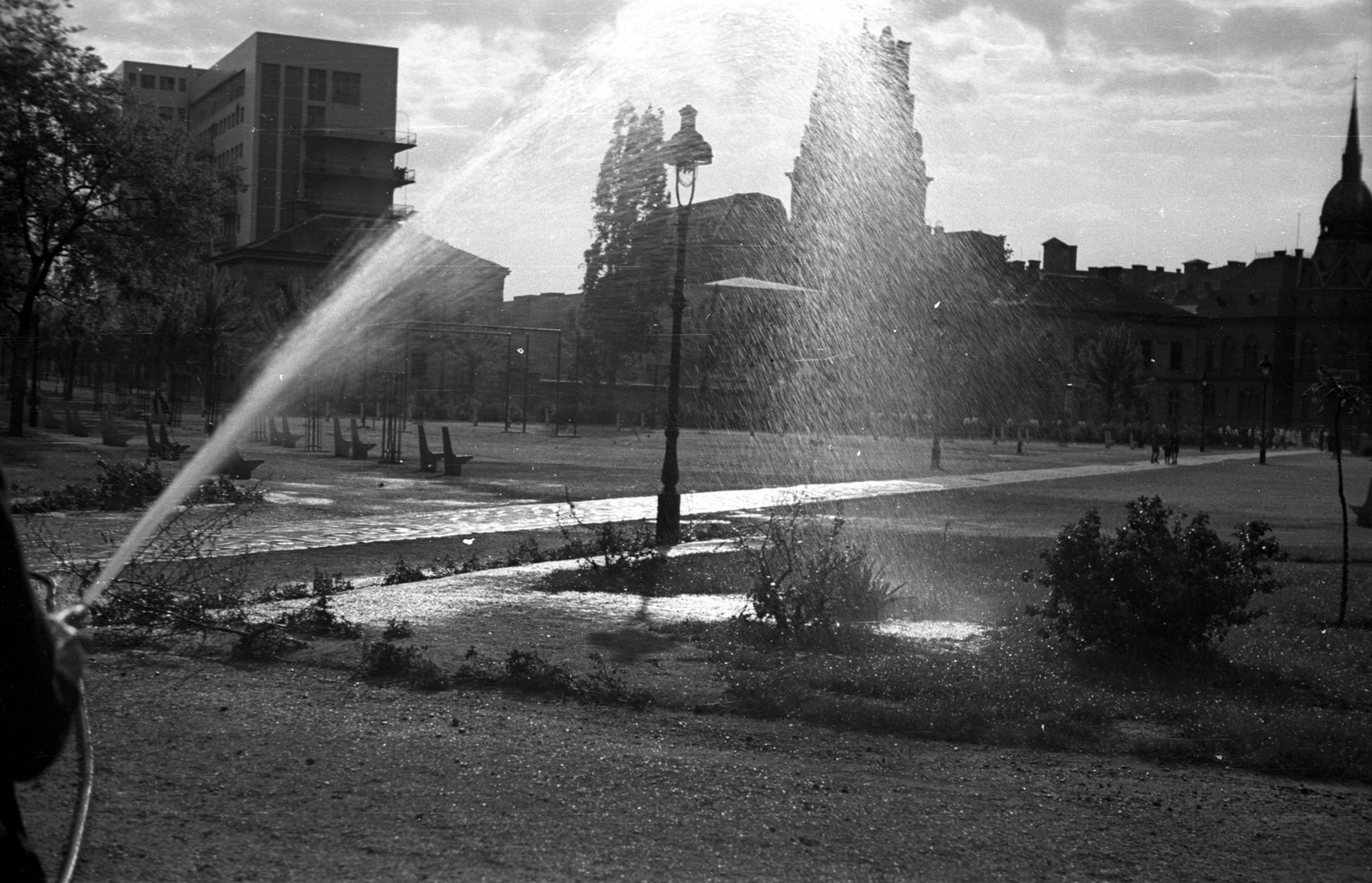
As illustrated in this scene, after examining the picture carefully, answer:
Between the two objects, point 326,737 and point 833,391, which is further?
point 833,391

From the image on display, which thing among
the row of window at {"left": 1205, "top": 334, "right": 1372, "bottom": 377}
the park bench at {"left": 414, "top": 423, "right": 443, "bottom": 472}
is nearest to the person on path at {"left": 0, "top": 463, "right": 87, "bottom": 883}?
the park bench at {"left": 414, "top": 423, "right": 443, "bottom": 472}

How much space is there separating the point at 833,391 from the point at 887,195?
64.3 ft

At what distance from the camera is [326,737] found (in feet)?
20.1

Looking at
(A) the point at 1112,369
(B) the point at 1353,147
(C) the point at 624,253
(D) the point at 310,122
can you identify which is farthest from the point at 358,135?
(B) the point at 1353,147

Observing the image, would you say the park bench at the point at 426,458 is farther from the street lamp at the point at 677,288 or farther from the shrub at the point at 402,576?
the shrub at the point at 402,576

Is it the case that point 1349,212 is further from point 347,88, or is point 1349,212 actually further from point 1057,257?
point 1057,257

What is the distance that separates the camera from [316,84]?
81.6 m

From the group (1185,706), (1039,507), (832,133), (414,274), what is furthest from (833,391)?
(1185,706)

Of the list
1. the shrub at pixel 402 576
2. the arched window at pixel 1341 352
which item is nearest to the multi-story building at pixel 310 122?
the arched window at pixel 1341 352

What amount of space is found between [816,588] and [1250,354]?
10227 centimetres

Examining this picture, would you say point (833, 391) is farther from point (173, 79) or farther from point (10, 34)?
point (173, 79)

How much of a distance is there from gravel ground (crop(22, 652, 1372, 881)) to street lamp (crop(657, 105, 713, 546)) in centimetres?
911

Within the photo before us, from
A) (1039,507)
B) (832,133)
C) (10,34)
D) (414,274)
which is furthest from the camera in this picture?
(414,274)

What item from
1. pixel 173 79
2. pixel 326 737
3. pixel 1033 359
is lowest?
pixel 326 737
